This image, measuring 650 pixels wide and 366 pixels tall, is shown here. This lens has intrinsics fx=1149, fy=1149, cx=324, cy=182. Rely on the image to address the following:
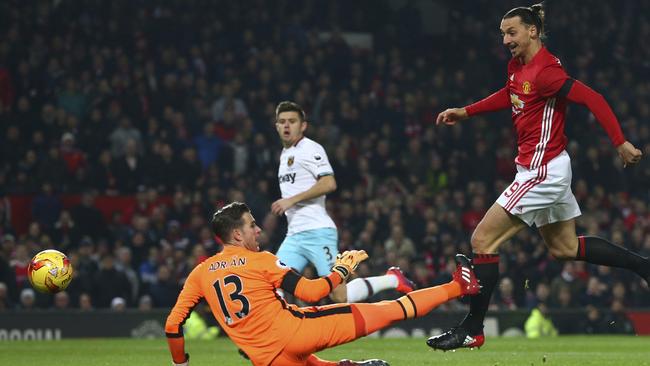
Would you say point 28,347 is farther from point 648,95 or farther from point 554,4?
point 554,4

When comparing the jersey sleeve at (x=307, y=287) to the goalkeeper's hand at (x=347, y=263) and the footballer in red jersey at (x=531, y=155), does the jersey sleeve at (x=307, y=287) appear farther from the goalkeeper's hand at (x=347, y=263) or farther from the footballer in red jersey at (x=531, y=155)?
the footballer in red jersey at (x=531, y=155)

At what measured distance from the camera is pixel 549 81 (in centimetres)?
786

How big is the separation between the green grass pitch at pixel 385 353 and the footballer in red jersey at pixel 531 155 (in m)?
1.05

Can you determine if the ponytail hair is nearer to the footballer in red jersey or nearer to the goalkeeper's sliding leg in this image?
the footballer in red jersey

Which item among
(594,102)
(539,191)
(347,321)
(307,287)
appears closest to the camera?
(307,287)

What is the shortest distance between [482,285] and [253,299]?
1824 millimetres

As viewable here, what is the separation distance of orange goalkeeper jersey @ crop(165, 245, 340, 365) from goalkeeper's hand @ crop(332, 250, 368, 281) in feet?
0.41

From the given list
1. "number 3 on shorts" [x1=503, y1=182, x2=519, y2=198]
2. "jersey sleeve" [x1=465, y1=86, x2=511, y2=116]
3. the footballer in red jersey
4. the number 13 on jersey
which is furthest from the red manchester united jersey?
the number 13 on jersey

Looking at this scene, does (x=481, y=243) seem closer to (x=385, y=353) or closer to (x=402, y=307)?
(x=402, y=307)

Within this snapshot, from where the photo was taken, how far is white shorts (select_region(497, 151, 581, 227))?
26.0 ft

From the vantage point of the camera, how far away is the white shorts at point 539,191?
7.93m

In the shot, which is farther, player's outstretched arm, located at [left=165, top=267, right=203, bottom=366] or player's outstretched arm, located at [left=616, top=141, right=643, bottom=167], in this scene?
player's outstretched arm, located at [left=616, top=141, right=643, bottom=167]

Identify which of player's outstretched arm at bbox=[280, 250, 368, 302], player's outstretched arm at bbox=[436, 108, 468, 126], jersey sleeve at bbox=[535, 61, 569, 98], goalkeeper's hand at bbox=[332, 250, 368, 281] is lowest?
player's outstretched arm at bbox=[280, 250, 368, 302]

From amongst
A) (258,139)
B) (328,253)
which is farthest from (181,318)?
(258,139)
